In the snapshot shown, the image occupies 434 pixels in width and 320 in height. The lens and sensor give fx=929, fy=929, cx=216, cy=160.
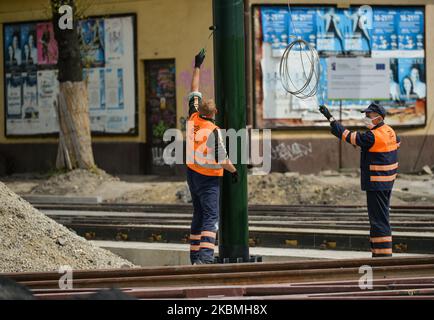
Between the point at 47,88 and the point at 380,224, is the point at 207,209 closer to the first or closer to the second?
the point at 380,224

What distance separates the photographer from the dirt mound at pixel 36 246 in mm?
10086

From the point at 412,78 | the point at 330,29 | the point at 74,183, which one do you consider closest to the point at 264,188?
the point at 74,183

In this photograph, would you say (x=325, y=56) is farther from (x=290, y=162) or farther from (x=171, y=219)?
(x=171, y=219)

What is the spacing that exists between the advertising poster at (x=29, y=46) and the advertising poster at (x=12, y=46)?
135mm

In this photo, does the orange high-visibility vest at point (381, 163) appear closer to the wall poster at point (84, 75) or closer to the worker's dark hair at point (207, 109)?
the worker's dark hair at point (207, 109)

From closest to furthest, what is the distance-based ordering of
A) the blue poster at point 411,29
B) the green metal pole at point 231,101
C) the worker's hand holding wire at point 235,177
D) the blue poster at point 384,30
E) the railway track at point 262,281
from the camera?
the railway track at point 262,281
the green metal pole at point 231,101
the worker's hand holding wire at point 235,177
the blue poster at point 384,30
the blue poster at point 411,29

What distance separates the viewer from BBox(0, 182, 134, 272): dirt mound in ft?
33.1

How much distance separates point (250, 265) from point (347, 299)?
1.74 metres

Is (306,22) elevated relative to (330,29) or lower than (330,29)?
elevated

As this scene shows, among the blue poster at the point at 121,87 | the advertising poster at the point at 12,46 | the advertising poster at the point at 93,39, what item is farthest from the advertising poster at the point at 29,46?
the blue poster at the point at 121,87

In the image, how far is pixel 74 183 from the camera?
824 inches

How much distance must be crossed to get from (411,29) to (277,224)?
11.3 metres

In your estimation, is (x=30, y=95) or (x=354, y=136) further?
(x=30, y=95)
